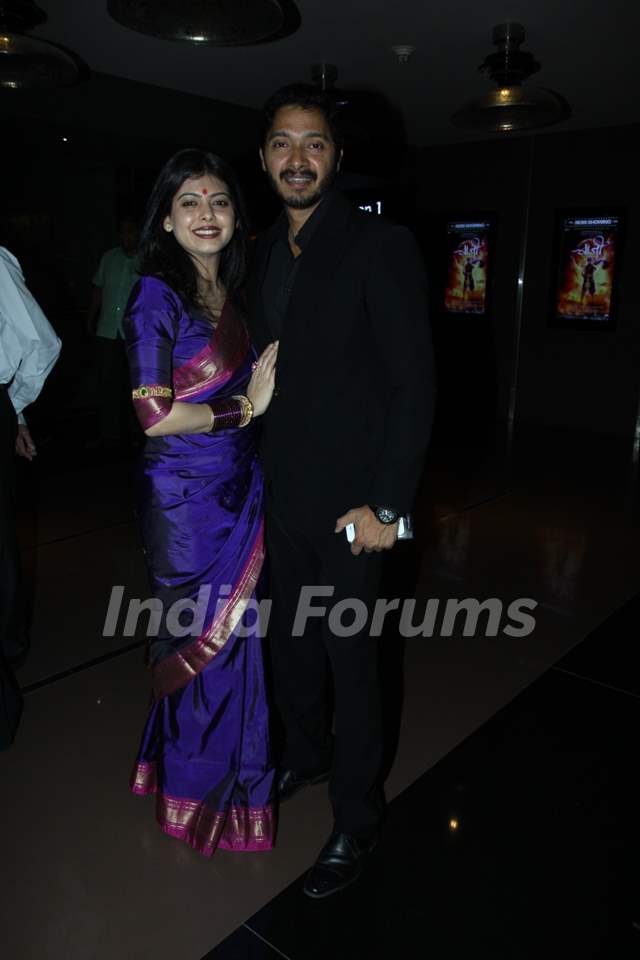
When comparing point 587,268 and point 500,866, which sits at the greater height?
point 587,268

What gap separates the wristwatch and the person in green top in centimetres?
384

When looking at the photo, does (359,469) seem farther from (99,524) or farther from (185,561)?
(99,524)

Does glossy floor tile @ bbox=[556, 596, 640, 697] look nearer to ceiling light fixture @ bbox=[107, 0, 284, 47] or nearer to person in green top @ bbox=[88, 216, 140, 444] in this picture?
ceiling light fixture @ bbox=[107, 0, 284, 47]

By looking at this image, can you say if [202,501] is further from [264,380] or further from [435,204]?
[435,204]

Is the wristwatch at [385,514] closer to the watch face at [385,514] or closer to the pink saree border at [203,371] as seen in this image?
the watch face at [385,514]

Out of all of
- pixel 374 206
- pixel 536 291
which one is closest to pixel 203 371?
pixel 374 206

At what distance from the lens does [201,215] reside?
5.41ft

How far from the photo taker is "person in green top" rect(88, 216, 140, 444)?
5227 mm

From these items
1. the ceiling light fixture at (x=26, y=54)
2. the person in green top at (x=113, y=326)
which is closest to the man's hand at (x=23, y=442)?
the ceiling light fixture at (x=26, y=54)

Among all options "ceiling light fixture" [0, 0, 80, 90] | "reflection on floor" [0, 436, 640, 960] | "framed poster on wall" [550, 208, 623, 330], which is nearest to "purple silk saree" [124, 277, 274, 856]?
"reflection on floor" [0, 436, 640, 960]

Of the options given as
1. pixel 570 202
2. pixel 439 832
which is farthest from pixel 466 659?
pixel 570 202

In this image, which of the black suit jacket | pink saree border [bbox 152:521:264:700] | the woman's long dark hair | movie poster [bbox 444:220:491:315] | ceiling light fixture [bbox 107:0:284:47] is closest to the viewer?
the black suit jacket

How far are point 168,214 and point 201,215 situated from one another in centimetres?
9

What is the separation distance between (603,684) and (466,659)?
0.47 meters
